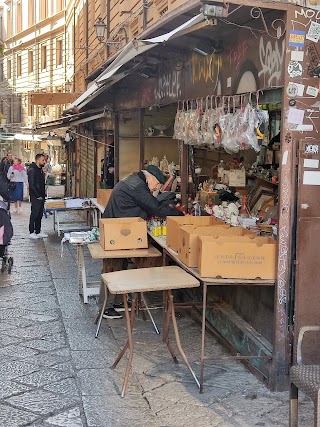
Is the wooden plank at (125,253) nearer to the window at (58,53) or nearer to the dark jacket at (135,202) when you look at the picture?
the dark jacket at (135,202)

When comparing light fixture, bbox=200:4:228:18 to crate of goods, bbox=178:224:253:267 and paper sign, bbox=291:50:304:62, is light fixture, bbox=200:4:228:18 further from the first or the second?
crate of goods, bbox=178:224:253:267

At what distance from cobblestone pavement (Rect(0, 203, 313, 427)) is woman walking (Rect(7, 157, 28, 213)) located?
A: 10.9m

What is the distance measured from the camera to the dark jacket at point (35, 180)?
1281cm

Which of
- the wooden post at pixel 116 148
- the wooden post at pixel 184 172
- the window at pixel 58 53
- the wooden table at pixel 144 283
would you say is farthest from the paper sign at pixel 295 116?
the window at pixel 58 53

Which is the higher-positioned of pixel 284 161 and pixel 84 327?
pixel 284 161

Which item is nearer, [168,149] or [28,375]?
[28,375]

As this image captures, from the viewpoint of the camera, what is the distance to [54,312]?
740cm

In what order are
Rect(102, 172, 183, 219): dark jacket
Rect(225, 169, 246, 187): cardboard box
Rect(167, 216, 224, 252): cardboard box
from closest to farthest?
Rect(167, 216, 224, 252): cardboard box → Rect(102, 172, 183, 219): dark jacket → Rect(225, 169, 246, 187): cardboard box

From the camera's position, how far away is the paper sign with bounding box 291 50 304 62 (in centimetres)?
474

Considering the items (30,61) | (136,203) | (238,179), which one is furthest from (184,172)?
(30,61)

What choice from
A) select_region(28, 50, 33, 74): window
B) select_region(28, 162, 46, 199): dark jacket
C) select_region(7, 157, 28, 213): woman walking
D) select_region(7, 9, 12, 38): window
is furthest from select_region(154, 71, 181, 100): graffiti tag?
select_region(7, 9, 12, 38): window

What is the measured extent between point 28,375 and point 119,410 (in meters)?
1.05

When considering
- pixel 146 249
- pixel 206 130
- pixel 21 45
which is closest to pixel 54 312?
pixel 146 249

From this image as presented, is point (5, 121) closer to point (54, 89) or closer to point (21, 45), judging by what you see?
point (21, 45)
